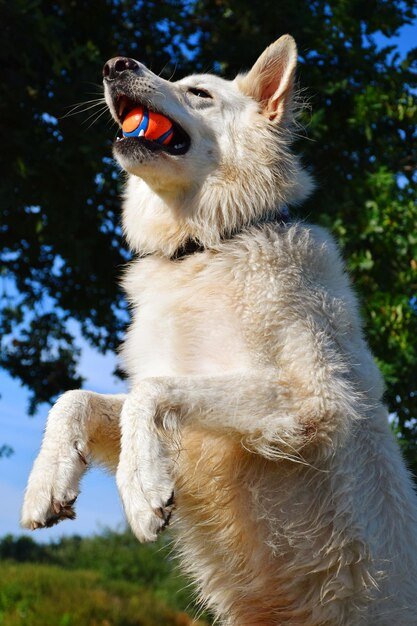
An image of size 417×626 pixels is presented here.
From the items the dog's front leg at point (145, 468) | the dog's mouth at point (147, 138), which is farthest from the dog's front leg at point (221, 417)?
the dog's mouth at point (147, 138)

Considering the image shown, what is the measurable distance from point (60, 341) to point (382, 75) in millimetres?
4668

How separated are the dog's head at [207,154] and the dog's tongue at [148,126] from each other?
0.03 meters

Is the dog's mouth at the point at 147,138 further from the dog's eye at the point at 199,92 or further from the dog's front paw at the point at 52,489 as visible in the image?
the dog's front paw at the point at 52,489

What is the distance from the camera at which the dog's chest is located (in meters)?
3.35

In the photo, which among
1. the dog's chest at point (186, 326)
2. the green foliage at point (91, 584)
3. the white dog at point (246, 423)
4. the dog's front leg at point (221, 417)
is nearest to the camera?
the dog's front leg at point (221, 417)

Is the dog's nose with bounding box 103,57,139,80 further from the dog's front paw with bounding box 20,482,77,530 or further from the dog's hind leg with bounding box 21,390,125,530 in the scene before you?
the dog's front paw with bounding box 20,482,77,530

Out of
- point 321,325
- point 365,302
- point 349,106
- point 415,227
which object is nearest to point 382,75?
point 349,106

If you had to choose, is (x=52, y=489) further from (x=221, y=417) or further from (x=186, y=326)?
(x=186, y=326)

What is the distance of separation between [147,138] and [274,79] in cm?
84

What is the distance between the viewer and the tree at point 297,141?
7250 millimetres

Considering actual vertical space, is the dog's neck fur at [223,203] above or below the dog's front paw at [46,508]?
above

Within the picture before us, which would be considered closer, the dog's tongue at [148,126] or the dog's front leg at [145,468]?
the dog's front leg at [145,468]

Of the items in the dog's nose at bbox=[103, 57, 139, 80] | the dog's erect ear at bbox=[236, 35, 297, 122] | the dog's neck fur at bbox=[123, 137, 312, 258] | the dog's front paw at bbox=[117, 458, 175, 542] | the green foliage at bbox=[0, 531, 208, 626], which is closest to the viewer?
the dog's front paw at bbox=[117, 458, 175, 542]

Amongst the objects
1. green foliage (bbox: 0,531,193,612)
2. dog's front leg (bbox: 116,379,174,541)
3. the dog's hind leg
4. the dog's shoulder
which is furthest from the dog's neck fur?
green foliage (bbox: 0,531,193,612)
